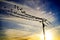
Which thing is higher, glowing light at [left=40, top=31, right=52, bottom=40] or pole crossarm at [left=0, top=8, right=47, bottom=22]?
pole crossarm at [left=0, top=8, right=47, bottom=22]

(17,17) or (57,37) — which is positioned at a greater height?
(17,17)

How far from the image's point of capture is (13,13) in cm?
Result: 182

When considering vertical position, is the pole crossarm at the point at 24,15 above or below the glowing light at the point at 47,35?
above

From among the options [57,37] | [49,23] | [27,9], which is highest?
[27,9]

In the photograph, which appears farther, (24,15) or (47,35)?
(47,35)

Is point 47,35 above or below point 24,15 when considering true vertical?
below

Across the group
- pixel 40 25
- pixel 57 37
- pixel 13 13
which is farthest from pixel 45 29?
pixel 13 13

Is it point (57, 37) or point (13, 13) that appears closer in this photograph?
point (13, 13)

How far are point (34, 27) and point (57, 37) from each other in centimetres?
39

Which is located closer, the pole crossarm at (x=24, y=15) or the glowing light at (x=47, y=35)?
the pole crossarm at (x=24, y=15)

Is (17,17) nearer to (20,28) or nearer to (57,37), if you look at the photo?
(20,28)

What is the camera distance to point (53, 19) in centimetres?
204

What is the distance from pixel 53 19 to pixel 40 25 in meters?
0.23

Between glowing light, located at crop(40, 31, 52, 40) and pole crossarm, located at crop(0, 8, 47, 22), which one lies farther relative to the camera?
glowing light, located at crop(40, 31, 52, 40)
